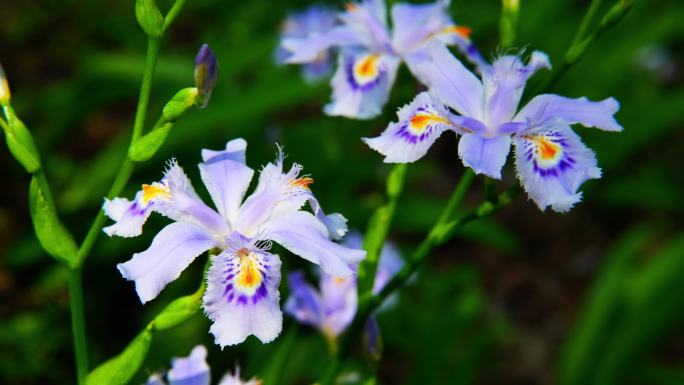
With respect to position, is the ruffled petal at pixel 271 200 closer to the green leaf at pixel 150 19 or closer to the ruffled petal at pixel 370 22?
the green leaf at pixel 150 19

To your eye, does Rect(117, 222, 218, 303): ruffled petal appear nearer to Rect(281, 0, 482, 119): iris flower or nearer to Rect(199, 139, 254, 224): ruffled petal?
Rect(199, 139, 254, 224): ruffled petal

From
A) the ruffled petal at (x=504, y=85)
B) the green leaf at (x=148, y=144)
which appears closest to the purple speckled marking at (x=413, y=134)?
the ruffled petal at (x=504, y=85)

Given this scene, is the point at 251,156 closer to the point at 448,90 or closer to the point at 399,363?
the point at 399,363

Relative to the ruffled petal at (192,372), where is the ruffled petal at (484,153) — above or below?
above

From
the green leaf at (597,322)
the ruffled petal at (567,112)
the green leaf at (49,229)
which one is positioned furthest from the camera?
the green leaf at (597,322)

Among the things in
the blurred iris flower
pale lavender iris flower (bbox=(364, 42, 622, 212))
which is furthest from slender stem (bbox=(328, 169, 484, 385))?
the blurred iris flower

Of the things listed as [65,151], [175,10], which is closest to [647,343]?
[175,10]
